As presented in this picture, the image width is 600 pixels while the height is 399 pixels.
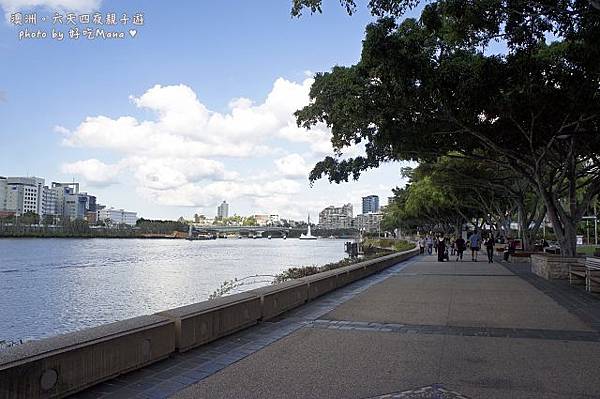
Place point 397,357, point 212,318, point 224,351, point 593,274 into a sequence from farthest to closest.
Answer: point 593,274
point 212,318
point 224,351
point 397,357

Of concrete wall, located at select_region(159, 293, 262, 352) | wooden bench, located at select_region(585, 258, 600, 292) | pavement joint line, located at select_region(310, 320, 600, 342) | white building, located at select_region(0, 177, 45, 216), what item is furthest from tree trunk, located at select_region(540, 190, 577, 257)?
white building, located at select_region(0, 177, 45, 216)

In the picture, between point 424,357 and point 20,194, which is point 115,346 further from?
point 20,194

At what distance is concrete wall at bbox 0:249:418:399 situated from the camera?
436cm

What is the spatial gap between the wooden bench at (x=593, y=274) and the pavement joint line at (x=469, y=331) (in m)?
5.39

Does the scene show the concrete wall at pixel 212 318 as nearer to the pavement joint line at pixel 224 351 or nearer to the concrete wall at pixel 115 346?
the concrete wall at pixel 115 346

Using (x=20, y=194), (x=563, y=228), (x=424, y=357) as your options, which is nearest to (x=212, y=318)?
(x=424, y=357)

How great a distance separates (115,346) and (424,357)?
11.6 ft

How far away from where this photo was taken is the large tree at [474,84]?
37.8 feet

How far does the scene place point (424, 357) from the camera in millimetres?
6434

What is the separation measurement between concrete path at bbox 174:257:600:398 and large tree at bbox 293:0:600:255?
5.43 m

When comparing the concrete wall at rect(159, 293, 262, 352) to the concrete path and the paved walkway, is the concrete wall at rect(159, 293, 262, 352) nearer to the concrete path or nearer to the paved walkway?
the paved walkway

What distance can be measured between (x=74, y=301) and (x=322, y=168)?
11.1m

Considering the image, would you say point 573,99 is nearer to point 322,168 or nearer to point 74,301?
point 322,168

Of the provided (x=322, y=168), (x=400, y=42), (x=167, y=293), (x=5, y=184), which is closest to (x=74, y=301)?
(x=167, y=293)
